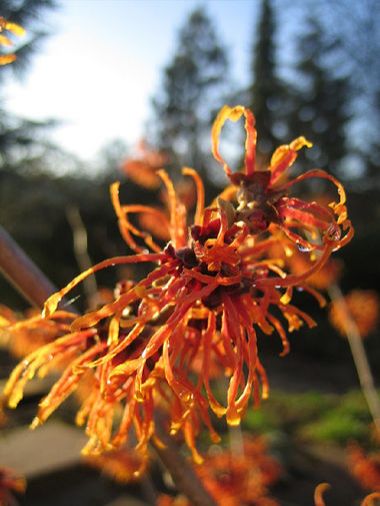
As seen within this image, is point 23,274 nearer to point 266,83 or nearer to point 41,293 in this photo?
point 41,293

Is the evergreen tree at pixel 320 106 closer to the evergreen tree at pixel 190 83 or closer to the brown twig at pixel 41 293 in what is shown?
the evergreen tree at pixel 190 83

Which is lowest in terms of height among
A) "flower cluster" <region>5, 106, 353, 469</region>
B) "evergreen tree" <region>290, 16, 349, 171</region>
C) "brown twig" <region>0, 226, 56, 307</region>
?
"evergreen tree" <region>290, 16, 349, 171</region>

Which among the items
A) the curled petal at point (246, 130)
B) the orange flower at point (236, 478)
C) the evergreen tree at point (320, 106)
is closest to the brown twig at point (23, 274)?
the curled petal at point (246, 130)

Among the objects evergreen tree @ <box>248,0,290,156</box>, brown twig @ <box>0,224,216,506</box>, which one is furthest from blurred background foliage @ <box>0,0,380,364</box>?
brown twig @ <box>0,224,216,506</box>

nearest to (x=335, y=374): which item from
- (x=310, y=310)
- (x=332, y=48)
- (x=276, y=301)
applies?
(x=310, y=310)

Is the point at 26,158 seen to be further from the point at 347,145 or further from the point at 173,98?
the point at 347,145

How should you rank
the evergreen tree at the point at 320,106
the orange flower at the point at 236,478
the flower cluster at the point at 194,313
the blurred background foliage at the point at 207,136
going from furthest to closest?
the evergreen tree at the point at 320,106
the blurred background foliage at the point at 207,136
the orange flower at the point at 236,478
the flower cluster at the point at 194,313

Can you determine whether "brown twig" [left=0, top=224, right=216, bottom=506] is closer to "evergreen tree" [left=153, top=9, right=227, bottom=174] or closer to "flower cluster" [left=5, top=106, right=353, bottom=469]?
"flower cluster" [left=5, top=106, right=353, bottom=469]
